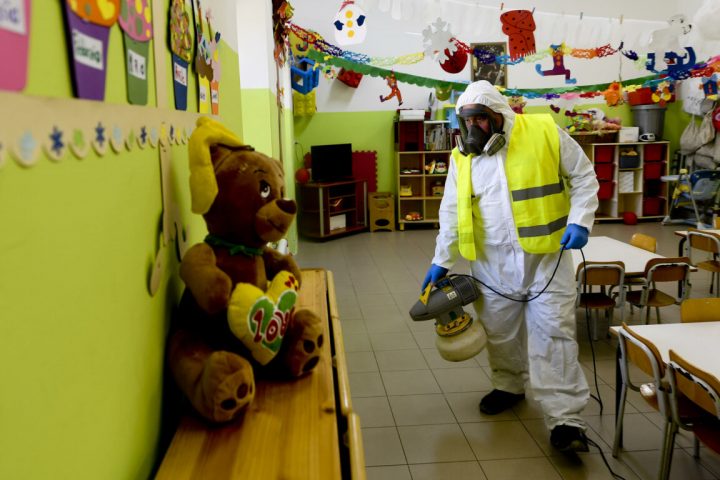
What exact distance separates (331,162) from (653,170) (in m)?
5.16

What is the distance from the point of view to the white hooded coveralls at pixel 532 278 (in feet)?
8.98

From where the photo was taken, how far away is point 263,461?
1.20m

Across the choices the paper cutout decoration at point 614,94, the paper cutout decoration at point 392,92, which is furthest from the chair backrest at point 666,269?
the paper cutout decoration at point 392,92

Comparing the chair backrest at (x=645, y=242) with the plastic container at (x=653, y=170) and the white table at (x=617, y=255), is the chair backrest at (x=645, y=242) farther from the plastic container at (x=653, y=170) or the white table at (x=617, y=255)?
the plastic container at (x=653, y=170)

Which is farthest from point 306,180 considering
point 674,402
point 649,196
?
point 674,402

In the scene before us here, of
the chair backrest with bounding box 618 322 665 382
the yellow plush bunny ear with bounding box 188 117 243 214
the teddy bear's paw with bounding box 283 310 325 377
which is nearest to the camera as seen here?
the yellow plush bunny ear with bounding box 188 117 243 214

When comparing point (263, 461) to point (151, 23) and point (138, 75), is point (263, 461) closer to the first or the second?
point (138, 75)

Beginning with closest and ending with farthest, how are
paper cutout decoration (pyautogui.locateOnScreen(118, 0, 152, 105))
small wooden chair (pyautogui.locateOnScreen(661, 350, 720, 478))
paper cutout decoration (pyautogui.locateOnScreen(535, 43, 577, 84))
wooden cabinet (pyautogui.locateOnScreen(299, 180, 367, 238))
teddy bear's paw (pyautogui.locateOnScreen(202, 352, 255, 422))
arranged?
paper cutout decoration (pyautogui.locateOnScreen(118, 0, 152, 105)) → teddy bear's paw (pyautogui.locateOnScreen(202, 352, 255, 422)) → small wooden chair (pyautogui.locateOnScreen(661, 350, 720, 478)) → paper cutout decoration (pyautogui.locateOnScreen(535, 43, 577, 84)) → wooden cabinet (pyautogui.locateOnScreen(299, 180, 367, 238))

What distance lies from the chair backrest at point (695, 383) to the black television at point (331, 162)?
685 cm

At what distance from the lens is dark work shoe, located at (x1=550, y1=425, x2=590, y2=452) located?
269 centimetres

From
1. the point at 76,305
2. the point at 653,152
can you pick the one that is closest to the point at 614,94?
the point at 653,152

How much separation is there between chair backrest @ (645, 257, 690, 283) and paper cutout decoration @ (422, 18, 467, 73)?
131 inches

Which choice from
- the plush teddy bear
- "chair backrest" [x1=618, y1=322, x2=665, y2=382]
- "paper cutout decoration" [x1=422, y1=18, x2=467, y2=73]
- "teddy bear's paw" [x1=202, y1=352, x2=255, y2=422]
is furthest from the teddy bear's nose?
"paper cutout decoration" [x1=422, y1=18, x2=467, y2=73]

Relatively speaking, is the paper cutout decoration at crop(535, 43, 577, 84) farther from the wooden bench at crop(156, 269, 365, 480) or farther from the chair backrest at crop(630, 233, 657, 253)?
the wooden bench at crop(156, 269, 365, 480)
